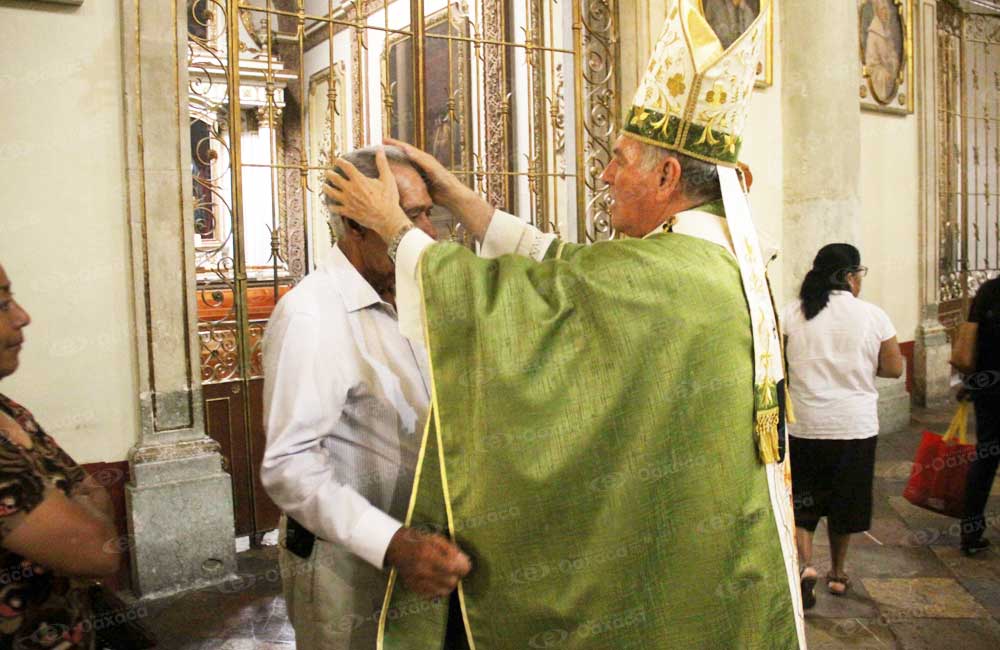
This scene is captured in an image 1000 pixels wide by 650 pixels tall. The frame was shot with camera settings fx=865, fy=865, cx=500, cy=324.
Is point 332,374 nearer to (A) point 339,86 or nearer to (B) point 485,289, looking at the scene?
(B) point 485,289

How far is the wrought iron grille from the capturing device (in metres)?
4.33

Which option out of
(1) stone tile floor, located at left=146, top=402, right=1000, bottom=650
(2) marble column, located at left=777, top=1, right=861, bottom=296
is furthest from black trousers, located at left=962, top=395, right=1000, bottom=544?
(2) marble column, located at left=777, top=1, right=861, bottom=296

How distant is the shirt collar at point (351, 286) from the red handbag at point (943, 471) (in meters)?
3.43

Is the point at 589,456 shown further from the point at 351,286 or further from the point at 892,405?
the point at 892,405

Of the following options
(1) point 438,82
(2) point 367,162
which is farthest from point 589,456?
(1) point 438,82

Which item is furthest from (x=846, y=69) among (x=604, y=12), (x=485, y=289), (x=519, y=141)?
(x=485, y=289)

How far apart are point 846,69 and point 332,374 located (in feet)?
19.2

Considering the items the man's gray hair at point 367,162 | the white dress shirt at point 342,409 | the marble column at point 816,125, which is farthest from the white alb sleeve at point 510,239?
the marble column at point 816,125

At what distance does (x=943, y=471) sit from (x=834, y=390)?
110cm

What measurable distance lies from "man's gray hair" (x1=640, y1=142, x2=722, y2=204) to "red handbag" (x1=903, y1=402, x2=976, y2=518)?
2.96 m

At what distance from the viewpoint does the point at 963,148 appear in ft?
30.5

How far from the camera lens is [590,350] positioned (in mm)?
1576

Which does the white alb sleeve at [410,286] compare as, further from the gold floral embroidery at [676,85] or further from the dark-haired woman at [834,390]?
the dark-haired woman at [834,390]

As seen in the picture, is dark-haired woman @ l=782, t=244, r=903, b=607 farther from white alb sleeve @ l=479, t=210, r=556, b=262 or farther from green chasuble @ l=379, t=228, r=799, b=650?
green chasuble @ l=379, t=228, r=799, b=650
